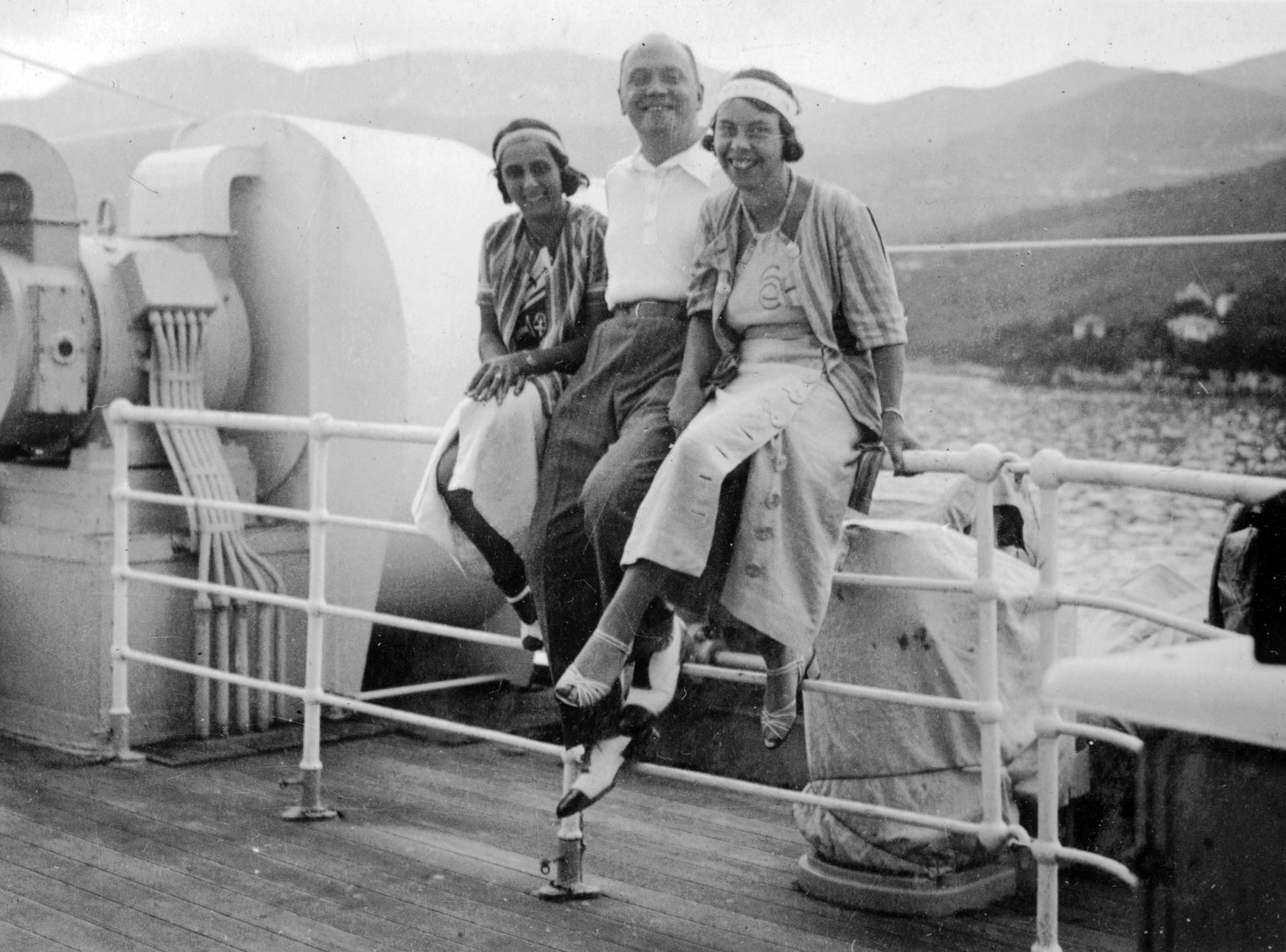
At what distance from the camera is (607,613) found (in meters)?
2.52

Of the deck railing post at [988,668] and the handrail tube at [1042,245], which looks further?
the handrail tube at [1042,245]

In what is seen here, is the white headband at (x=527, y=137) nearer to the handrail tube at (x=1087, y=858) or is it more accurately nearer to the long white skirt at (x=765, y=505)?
the long white skirt at (x=765, y=505)

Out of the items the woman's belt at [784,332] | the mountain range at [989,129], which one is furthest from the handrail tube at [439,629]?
the mountain range at [989,129]

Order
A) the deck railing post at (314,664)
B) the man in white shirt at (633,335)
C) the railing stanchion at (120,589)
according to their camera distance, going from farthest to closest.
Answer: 1. the railing stanchion at (120,589)
2. the deck railing post at (314,664)
3. the man in white shirt at (633,335)

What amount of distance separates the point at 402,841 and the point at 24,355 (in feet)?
6.52

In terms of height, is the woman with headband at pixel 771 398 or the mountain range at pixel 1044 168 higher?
the mountain range at pixel 1044 168

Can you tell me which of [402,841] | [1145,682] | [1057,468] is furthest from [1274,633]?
[402,841]

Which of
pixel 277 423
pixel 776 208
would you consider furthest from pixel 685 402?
pixel 277 423

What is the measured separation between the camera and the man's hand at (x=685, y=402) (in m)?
2.67

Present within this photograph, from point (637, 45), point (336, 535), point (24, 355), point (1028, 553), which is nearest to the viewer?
point (637, 45)

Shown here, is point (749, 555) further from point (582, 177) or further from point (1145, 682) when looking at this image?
point (1145, 682)

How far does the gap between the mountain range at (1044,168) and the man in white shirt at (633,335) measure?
195 centimetres

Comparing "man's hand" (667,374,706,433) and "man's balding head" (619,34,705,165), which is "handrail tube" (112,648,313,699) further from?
"man's balding head" (619,34,705,165)

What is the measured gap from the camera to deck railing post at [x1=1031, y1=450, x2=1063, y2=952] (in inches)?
96.8
